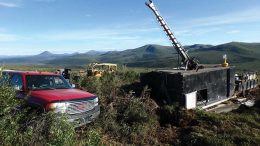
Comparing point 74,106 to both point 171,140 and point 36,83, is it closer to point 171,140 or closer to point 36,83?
point 36,83

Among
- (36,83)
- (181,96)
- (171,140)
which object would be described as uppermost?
(36,83)

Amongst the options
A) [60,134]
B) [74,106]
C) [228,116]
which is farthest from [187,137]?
[60,134]

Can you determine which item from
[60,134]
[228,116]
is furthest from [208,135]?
[60,134]

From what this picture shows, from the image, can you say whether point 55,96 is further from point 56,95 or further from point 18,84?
point 18,84

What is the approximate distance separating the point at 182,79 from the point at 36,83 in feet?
22.4

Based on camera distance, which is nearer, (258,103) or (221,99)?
(258,103)

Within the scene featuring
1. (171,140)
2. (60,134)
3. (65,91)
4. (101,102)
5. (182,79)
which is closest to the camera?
(60,134)

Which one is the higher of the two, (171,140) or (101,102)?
(101,102)

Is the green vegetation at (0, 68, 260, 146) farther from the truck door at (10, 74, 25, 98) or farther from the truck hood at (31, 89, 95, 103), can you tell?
the truck door at (10, 74, 25, 98)

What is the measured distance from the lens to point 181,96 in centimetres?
1603

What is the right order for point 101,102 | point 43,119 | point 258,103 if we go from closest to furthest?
point 43,119
point 101,102
point 258,103

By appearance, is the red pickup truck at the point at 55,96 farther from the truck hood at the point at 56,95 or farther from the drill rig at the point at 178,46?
the drill rig at the point at 178,46

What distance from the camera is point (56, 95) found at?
1051 cm

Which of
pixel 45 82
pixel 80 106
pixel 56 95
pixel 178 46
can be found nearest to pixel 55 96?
pixel 56 95
